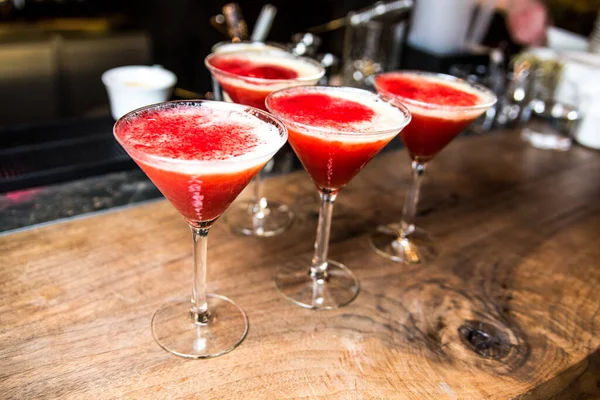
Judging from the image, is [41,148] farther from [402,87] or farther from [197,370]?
[402,87]

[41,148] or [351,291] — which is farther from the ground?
[41,148]

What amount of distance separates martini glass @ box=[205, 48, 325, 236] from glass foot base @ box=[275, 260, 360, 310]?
0.59ft

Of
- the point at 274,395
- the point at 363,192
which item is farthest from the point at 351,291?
the point at 363,192

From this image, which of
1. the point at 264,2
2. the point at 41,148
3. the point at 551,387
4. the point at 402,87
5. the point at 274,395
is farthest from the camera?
the point at 264,2

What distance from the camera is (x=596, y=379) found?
1.15 m

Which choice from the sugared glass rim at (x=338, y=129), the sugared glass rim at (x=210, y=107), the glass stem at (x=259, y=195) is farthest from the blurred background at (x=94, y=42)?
the sugared glass rim at (x=210, y=107)

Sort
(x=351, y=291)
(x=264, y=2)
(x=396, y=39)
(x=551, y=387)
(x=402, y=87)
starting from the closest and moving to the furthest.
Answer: (x=551, y=387) → (x=351, y=291) → (x=402, y=87) → (x=396, y=39) → (x=264, y=2)

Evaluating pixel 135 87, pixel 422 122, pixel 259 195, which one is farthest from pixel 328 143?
pixel 135 87

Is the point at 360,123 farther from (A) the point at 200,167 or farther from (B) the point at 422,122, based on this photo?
(A) the point at 200,167

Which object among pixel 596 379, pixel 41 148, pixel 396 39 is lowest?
pixel 596 379

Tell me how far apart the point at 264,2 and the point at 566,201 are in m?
3.01

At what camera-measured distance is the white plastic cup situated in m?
1.71

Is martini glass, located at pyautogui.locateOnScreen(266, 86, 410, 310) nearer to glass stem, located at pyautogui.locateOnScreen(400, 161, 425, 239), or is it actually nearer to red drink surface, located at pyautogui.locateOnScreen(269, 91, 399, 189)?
red drink surface, located at pyautogui.locateOnScreen(269, 91, 399, 189)

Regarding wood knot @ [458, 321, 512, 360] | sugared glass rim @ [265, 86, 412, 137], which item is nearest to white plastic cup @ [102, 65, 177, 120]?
sugared glass rim @ [265, 86, 412, 137]
